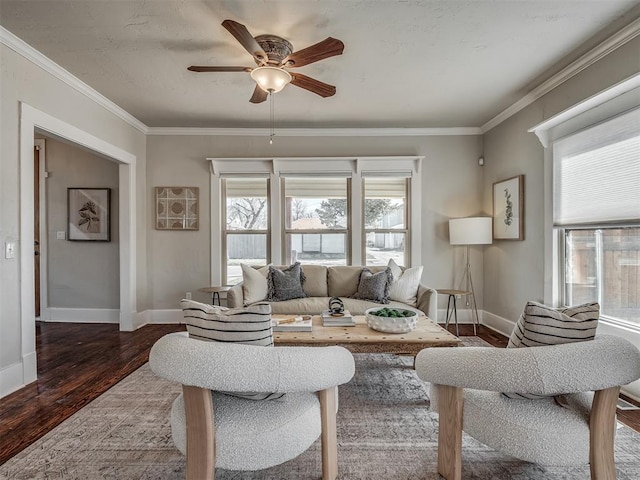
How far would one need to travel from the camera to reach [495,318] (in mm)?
4305

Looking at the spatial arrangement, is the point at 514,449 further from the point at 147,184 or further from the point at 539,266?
the point at 147,184

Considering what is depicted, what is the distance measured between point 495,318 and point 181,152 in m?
4.68

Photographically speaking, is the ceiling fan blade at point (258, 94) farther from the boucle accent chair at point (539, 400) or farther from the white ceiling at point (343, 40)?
the boucle accent chair at point (539, 400)

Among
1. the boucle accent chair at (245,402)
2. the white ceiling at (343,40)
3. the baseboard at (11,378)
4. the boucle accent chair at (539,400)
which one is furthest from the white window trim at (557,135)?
the baseboard at (11,378)

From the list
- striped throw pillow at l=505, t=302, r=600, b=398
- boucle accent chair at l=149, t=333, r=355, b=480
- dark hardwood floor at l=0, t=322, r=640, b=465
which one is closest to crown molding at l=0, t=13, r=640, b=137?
striped throw pillow at l=505, t=302, r=600, b=398

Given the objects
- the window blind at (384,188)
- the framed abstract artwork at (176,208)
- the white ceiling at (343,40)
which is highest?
the white ceiling at (343,40)

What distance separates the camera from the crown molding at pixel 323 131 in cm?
461

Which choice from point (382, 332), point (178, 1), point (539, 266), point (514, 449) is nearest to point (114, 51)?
point (178, 1)

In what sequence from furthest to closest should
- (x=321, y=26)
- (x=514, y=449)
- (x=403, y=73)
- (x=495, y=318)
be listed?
(x=495, y=318) < (x=403, y=73) < (x=321, y=26) < (x=514, y=449)

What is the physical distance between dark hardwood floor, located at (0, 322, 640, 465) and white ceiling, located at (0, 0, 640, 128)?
2653mm

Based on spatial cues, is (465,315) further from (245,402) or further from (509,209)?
(245,402)

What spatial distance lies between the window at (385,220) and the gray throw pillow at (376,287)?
0.96m

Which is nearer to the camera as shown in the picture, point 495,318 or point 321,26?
point 321,26

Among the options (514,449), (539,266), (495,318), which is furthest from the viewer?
(495,318)
